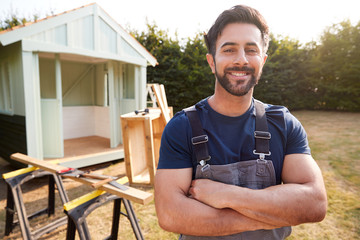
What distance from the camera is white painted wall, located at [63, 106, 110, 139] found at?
8.52m

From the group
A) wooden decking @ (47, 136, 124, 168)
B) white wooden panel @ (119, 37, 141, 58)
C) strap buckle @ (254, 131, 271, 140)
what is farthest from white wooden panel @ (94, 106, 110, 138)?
strap buckle @ (254, 131, 271, 140)

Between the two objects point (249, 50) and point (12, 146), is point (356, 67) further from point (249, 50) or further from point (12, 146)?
point (12, 146)

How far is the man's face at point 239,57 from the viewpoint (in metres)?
1.46

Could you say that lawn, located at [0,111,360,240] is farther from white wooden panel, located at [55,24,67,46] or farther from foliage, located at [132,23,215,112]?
foliage, located at [132,23,215,112]

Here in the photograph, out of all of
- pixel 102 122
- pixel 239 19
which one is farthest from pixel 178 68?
pixel 239 19

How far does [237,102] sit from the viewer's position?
151 centimetres

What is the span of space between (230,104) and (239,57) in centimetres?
30

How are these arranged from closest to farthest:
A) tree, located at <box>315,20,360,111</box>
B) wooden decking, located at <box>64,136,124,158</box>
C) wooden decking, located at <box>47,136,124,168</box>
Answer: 1. wooden decking, located at <box>47,136,124,168</box>
2. wooden decking, located at <box>64,136,124,158</box>
3. tree, located at <box>315,20,360,111</box>

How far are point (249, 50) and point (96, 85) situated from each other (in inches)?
331

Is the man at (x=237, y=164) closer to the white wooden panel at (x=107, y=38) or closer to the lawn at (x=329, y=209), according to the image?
the lawn at (x=329, y=209)

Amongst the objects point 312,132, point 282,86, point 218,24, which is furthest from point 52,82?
point 282,86

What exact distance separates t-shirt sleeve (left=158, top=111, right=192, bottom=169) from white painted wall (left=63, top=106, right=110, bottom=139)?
7539mm

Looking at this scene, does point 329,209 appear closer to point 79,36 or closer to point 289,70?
point 79,36

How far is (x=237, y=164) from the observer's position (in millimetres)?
1406
